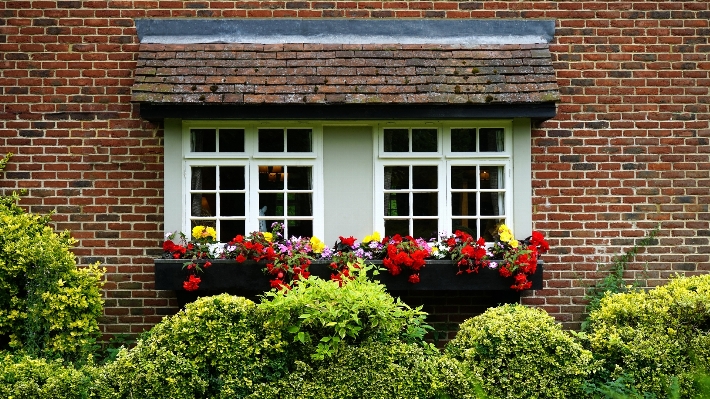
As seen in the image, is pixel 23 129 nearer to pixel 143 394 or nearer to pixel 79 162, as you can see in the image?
pixel 79 162

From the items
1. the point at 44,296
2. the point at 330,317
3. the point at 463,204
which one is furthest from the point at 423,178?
the point at 44,296

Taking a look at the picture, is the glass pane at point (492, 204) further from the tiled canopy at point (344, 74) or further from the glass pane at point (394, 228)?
the tiled canopy at point (344, 74)

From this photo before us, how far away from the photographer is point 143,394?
467 centimetres

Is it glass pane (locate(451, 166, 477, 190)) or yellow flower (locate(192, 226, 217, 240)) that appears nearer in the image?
yellow flower (locate(192, 226, 217, 240))

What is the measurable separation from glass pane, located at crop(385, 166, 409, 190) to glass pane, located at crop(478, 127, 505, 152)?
83 centimetres

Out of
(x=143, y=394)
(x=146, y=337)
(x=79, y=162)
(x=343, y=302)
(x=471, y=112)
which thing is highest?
(x=471, y=112)

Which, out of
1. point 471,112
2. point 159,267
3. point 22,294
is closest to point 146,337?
point 159,267

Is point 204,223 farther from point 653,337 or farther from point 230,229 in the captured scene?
point 653,337

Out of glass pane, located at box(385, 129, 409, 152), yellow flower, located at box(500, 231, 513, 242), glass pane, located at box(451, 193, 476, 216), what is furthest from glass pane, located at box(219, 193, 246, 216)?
yellow flower, located at box(500, 231, 513, 242)

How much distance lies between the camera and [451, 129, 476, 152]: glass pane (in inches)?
259

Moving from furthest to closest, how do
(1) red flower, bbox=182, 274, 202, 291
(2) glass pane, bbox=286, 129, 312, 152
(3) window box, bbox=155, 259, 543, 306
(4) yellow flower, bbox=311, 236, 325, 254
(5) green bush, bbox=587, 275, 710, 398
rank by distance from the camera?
(2) glass pane, bbox=286, 129, 312, 152 < (4) yellow flower, bbox=311, 236, 325, 254 < (3) window box, bbox=155, 259, 543, 306 < (1) red flower, bbox=182, 274, 202, 291 < (5) green bush, bbox=587, 275, 710, 398

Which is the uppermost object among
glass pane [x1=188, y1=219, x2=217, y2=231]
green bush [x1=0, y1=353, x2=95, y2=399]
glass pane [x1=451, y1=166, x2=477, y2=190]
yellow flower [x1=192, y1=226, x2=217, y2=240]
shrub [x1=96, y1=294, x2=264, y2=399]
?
glass pane [x1=451, y1=166, x2=477, y2=190]

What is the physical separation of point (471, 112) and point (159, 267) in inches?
131

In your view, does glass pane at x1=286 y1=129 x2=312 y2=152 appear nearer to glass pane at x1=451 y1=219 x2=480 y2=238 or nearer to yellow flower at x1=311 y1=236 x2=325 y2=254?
yellow flower at x1=311 y1=236 x2=325 y2=254
